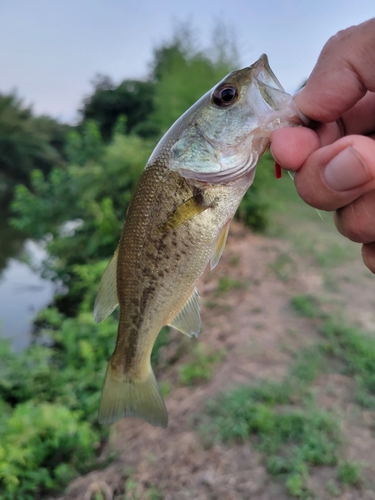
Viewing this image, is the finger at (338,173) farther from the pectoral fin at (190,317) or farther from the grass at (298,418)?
the grass at (298,418)

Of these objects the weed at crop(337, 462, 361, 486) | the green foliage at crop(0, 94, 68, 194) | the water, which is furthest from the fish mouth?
the green foliage at crop(0, 94, 68, 194)

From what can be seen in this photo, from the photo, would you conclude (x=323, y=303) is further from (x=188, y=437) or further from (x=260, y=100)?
(x=260, y=100)

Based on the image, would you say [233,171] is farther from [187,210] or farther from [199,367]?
[199,367]

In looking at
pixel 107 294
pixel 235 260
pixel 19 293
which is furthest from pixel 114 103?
pixel 107 294

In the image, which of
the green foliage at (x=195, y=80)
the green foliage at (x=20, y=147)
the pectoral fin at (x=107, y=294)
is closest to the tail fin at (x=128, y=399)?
the pectoral fin at (x=107, y=294)

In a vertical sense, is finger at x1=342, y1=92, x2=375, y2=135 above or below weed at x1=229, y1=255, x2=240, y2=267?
below

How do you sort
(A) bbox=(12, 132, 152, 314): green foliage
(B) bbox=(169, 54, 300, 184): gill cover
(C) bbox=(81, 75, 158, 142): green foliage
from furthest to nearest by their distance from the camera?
(C) bbox=(81, 75, 158, 142): green foliage
(A) bbox=(12, 132, 152, 314): green foliage
(B) bbox=(169, 54, 300, 184): gill cover

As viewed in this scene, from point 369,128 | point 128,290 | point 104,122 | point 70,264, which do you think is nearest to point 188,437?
point 128,290

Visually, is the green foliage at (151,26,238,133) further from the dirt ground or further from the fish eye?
the fish eye
